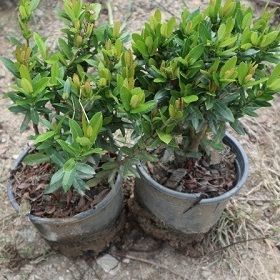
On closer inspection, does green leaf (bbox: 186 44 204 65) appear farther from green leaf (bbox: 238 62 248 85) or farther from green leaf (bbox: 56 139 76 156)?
green leaf (bbox: 56 139 76 156)

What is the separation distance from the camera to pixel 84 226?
1.73 metres

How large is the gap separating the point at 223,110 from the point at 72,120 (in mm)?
469

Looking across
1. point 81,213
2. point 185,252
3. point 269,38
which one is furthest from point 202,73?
point 185,252

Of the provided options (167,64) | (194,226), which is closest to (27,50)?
(167,64)

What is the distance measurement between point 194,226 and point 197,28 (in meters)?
0.82

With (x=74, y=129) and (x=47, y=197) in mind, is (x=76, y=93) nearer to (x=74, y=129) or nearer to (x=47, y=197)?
(x=74, y=129)

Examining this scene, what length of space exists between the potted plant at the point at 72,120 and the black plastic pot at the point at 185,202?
12cm

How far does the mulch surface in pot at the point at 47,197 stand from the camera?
1.67m

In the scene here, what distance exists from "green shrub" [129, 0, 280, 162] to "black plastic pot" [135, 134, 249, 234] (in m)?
0.30

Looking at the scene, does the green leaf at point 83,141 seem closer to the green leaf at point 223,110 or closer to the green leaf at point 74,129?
the green leaf at point 74,129

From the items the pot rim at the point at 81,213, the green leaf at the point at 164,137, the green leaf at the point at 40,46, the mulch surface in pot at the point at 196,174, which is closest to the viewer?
the green leaf at the point at 164,137

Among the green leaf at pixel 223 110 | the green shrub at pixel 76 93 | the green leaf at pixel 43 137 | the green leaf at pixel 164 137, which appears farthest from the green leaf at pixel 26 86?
the green leaf at pixel 223 110

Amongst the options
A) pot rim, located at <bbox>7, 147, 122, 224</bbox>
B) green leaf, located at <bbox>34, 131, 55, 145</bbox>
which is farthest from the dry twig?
green leaf, located at <bbox>34, 131, 55, 145</bbox>

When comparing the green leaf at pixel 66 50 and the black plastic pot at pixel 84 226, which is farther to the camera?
the black plastic pot at pixel 84 226
